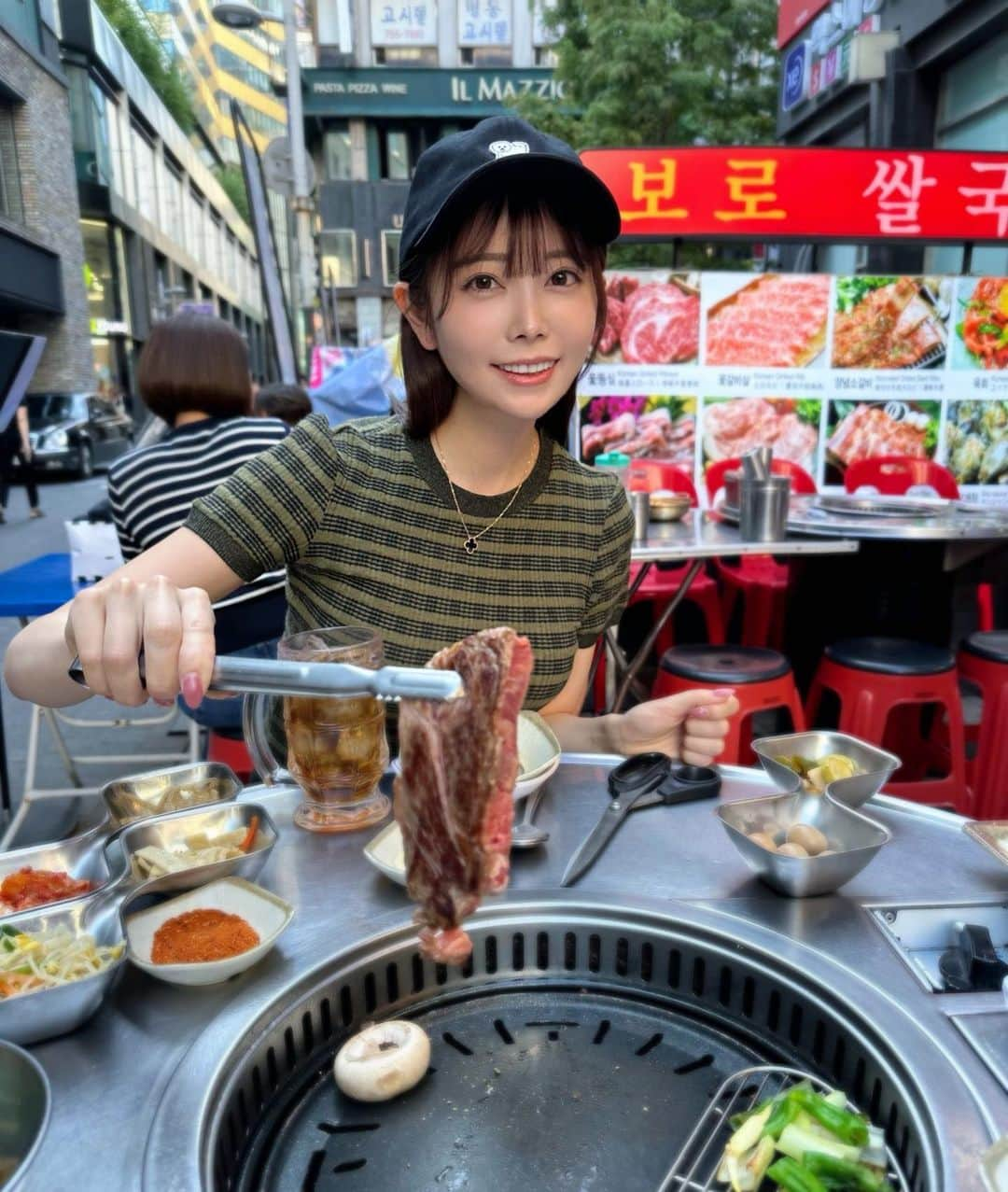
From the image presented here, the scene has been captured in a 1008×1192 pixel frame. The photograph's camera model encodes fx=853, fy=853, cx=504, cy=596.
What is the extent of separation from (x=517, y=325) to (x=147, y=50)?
1080 millimetres

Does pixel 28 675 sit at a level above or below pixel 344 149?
below

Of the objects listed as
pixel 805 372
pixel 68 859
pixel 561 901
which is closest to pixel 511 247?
pixel 561 901

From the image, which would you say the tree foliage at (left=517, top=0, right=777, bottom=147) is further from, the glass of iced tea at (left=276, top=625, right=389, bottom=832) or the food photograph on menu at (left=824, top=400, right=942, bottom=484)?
the glass of iced tea at (left=276, top=625, right=389, bottom=832)

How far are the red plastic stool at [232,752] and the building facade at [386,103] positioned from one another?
12.4 m

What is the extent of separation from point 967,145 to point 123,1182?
11426 mm

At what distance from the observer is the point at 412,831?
1.08 metres

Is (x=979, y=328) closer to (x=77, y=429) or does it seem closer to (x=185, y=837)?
(x=77, y=429)

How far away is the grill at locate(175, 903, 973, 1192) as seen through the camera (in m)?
1.02

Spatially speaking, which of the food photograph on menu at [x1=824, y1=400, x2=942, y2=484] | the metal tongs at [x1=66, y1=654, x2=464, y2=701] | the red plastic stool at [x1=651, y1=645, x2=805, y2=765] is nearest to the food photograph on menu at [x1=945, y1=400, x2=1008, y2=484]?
the food photograph on menu at [x1=824, y1=400, x2=942, y2=484]

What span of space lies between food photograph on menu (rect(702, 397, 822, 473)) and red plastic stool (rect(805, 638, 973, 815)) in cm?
348

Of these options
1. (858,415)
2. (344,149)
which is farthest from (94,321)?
(344,149)

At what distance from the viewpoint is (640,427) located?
714cm

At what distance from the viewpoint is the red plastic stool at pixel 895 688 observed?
378 centimetres

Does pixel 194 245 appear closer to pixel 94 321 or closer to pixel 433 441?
pixel 94 321
